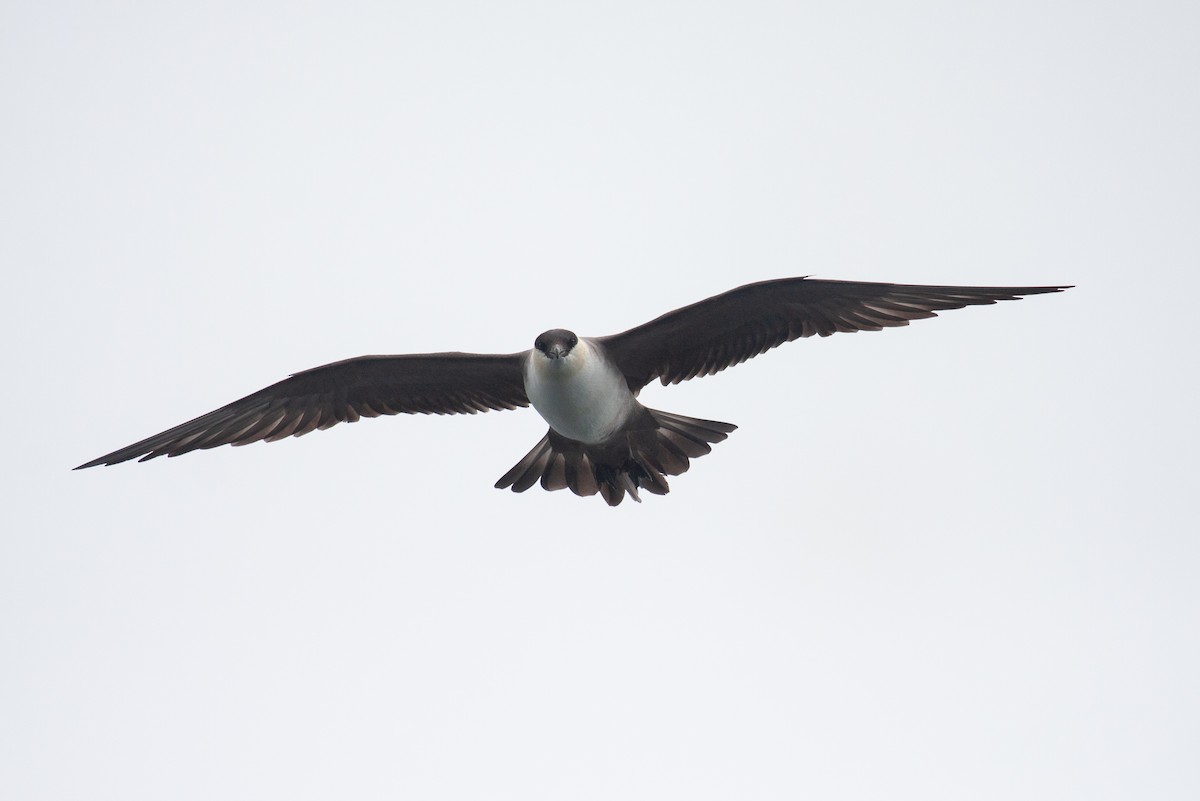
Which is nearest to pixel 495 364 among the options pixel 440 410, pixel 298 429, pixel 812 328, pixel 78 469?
pixel 440 410

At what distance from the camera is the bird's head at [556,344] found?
937 centimetres

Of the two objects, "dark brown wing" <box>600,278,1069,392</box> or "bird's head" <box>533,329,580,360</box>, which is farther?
"dark brown wing" <box>600,278,1069,392</box>

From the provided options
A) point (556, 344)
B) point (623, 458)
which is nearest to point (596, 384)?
point (556, 344)

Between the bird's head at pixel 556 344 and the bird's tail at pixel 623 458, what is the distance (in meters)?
1.16

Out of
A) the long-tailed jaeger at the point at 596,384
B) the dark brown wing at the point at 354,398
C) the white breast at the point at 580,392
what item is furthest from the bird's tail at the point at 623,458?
the dark brown wing at the point at 354,398

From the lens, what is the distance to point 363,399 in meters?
10.6

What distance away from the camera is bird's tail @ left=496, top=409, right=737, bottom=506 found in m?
10.5

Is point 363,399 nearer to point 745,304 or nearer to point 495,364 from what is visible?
point 495,364

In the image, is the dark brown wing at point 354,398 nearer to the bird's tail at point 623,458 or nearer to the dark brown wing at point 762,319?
the bird's tail at point 623,458

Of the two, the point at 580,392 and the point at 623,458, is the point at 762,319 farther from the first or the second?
the point at 623,458

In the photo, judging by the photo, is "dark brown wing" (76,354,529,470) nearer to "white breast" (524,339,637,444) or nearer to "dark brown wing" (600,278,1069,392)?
"white breast" (524,339,637,444)

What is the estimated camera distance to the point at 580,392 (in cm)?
962

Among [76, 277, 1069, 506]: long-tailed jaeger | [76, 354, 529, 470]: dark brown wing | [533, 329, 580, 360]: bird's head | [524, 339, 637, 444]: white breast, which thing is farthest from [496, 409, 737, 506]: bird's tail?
[533, 329, 580, 360]: bird's head

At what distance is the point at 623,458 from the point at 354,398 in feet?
6.69
